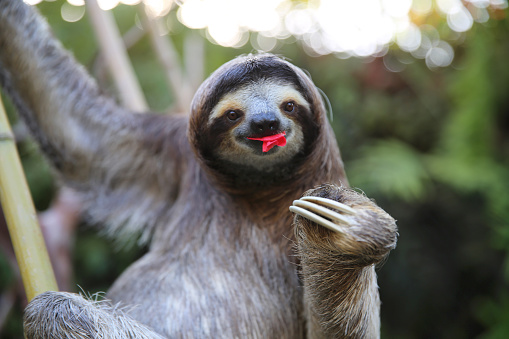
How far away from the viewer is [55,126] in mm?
3771

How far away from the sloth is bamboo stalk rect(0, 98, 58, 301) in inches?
6.3

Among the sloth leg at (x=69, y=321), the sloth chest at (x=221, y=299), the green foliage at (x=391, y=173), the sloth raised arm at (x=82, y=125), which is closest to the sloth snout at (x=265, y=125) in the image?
the sloth chest at (x=221, y=299)

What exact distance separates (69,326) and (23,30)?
95.6 inches

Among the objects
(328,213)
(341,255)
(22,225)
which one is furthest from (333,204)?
(22,225)

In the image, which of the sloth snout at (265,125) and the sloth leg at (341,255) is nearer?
the sloth leg at (341,255)

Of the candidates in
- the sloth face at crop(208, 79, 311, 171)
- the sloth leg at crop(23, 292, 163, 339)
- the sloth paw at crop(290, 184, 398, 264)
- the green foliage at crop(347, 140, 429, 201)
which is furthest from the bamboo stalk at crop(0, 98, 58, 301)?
the green foliage at crop(347, 140, 429, 201)

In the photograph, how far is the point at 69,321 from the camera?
2518 mm

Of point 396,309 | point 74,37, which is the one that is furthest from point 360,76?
point 74,37

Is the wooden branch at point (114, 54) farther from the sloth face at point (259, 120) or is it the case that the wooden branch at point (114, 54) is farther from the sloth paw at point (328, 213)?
the sloth paw at point (328, 213)

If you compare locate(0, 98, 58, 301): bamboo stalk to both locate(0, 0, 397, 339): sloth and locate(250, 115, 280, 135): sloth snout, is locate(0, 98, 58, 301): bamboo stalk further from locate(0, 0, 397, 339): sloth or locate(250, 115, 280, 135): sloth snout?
locate(250, 115, 280, 135): sloth snout

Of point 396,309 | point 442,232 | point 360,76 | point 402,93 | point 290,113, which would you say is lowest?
point 396,309

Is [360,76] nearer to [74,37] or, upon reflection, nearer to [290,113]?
[74,37]

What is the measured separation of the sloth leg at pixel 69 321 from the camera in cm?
250

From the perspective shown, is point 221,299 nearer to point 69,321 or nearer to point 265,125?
point 69,321
